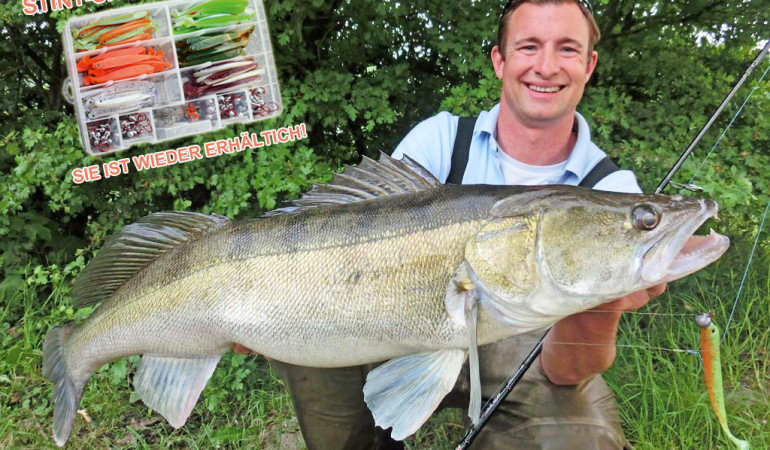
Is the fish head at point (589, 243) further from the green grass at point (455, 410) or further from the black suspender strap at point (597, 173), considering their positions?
the green grass at point (455, 410)

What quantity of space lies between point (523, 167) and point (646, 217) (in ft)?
3.03

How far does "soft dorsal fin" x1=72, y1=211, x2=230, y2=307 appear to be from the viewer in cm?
200

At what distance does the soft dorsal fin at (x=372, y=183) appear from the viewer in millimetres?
1807

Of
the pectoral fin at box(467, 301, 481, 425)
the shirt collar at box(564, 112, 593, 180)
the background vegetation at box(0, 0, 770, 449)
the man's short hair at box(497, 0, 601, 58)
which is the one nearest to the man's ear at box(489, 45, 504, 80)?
the man's short hair at box(497, 0, 601, 58)

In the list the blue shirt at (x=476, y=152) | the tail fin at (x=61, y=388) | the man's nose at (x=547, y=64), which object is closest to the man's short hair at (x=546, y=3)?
the man's nose at (x=547, y=64)

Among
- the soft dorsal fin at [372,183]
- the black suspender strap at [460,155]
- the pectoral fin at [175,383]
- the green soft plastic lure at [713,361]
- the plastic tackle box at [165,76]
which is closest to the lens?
the green soft plastic lure at [713,361]

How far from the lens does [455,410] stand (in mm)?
2953

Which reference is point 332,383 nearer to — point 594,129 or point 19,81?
point 594,129

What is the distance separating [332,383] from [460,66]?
2.23 meters

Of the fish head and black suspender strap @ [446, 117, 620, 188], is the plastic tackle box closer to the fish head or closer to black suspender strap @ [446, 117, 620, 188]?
black suspender strap @ [446, 117, 620, 188]

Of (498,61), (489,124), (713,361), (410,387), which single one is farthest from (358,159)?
(713,361)

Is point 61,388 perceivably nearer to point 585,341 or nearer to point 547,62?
point 585,341

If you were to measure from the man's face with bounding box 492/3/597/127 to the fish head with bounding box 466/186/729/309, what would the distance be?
75 cm

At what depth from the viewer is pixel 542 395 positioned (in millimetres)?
2100
